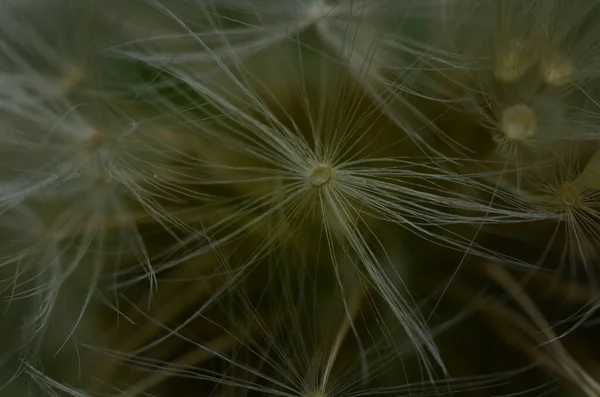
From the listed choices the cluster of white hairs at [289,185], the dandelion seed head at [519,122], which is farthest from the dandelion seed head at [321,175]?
the dandelion seed head at [519,122]

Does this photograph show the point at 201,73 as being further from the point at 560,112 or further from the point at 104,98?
the point at 560,112

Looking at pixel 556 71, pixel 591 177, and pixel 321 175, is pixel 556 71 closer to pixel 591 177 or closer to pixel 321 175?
pixel 591 177

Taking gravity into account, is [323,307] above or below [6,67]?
below

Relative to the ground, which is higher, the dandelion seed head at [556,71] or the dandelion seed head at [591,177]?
the dandelion seed head at [556,71]

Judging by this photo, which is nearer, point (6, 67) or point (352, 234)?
point (352, 234)

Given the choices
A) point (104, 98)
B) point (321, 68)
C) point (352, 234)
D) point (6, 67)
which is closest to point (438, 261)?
point (352, 234)

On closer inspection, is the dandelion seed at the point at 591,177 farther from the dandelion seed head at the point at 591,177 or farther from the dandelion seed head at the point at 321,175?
the dandelion seed head at the point at 321,175
